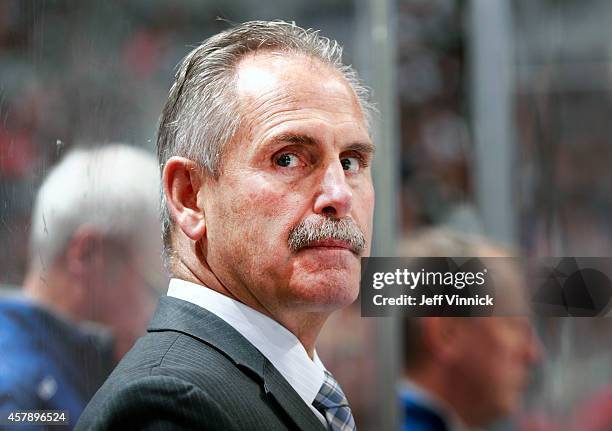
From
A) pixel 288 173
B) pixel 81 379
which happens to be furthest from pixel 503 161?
pixel 81 379

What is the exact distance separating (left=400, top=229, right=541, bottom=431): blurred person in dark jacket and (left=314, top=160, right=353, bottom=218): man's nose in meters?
0.40

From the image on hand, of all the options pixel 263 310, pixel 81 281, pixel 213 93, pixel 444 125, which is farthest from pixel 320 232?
pixel 81 281

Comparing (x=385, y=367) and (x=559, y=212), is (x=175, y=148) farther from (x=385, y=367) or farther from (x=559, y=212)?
(x=559, y=212)

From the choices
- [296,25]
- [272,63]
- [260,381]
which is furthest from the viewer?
[296,25]

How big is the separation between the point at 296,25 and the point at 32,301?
694 millimetres

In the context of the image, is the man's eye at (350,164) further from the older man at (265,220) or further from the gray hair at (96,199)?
the gray hair at (96,199)

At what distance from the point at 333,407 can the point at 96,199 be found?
64 cm

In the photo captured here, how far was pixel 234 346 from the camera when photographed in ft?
3.63

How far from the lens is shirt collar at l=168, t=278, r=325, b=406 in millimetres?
1156

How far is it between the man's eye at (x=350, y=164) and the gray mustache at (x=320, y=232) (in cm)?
11

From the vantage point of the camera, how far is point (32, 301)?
155cm

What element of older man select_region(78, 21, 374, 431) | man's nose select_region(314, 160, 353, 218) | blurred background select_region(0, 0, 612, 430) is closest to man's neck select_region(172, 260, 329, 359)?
older man select_region(78, 21, 374, 431)

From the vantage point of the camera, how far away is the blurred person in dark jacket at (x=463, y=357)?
5.11 ft

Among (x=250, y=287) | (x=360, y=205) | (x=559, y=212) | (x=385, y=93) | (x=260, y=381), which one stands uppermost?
(x=385, y=93)
